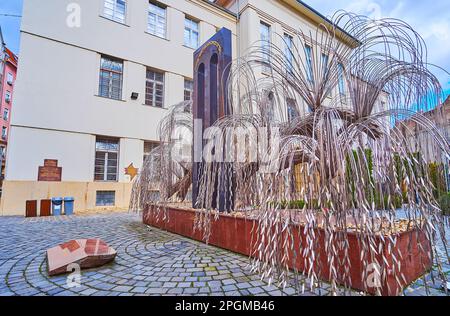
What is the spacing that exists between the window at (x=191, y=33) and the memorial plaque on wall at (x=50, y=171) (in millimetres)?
7412

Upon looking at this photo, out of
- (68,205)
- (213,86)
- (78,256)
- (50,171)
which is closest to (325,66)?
(213,86)

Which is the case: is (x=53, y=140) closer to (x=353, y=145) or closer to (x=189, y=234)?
(x=189, y=234)

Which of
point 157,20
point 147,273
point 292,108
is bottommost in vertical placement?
point 147,273

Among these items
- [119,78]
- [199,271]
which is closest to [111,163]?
[119,78]

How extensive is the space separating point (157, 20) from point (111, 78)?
3.45 meters

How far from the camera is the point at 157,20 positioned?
10.3 metres

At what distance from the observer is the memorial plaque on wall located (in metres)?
7.54

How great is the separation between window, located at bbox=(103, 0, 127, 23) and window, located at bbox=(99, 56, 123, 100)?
1.68 metres

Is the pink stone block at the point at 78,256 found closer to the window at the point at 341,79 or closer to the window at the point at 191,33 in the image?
the window at the point at 341,79

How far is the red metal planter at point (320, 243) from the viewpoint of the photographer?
1.70 meters

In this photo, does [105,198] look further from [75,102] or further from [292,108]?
[292,108]

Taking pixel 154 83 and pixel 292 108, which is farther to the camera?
pixel 154 83

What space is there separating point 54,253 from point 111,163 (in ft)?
22.1

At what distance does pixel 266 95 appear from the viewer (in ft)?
9.39
